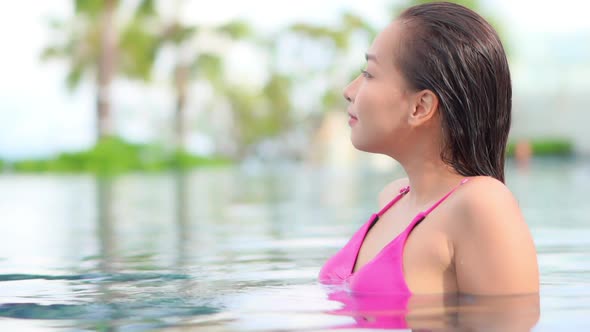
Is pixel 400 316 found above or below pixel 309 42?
below

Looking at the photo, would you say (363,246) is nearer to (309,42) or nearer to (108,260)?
(108,260)

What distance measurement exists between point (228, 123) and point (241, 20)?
13845mm

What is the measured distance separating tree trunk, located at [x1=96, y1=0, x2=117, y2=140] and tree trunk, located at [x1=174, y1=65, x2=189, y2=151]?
6300mm

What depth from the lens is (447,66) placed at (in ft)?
7.77

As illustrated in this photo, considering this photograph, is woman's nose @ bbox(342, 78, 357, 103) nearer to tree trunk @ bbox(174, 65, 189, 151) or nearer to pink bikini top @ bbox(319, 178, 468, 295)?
pink bikini top @ bbox(319, 178, 468, 295)

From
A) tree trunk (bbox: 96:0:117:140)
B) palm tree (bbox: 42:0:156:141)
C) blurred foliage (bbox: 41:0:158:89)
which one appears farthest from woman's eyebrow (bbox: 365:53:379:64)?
blurred foliage (bbox: 41:0:158:89)

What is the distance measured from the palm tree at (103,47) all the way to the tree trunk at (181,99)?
49.1 inches

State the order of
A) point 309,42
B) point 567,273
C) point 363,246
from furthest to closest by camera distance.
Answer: point 309,42, point 567,273, point 363,246

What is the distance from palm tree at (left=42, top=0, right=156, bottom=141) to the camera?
2781 centimetres

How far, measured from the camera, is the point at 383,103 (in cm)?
251

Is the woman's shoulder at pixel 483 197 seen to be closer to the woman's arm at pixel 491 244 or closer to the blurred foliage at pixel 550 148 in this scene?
the woman's arm at pixel 491 244

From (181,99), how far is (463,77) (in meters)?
34.4

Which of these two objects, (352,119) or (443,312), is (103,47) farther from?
(443,312)

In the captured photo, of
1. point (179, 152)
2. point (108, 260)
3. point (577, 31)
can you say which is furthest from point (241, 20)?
point (108, 260)
